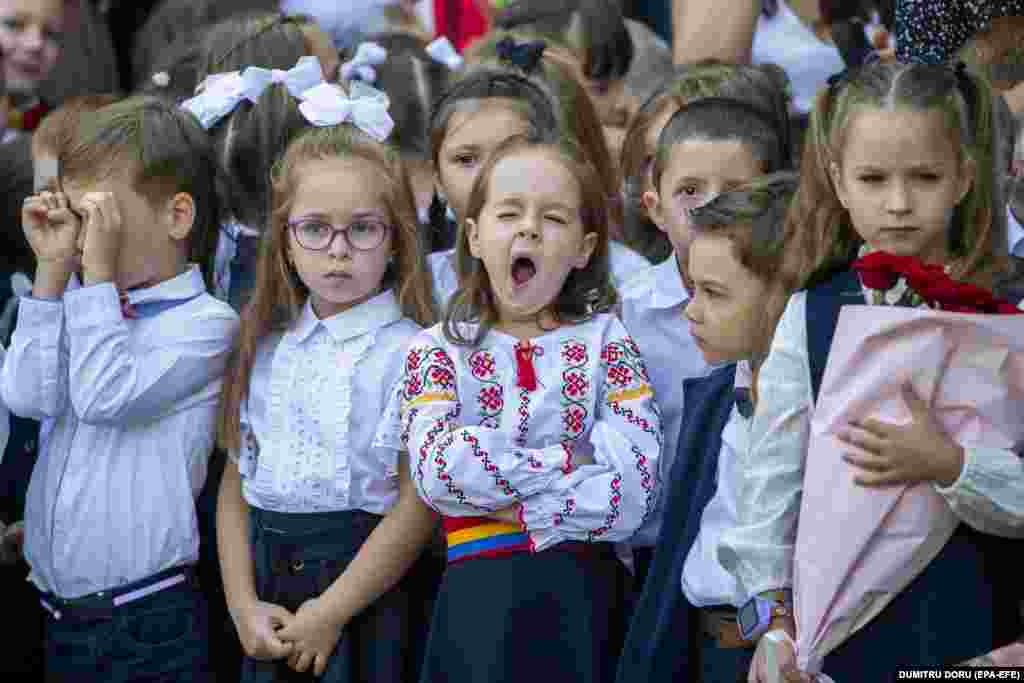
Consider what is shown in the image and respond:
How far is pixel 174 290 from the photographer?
3480 millimetres

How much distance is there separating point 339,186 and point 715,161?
868 mm

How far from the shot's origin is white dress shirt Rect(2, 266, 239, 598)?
3.30 m

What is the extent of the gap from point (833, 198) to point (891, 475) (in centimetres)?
59

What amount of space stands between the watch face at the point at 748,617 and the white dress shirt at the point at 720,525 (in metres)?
0.10

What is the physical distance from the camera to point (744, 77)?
3.97 meters

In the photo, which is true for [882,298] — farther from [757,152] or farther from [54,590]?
[54,590]

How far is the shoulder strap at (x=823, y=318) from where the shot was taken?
106 inches

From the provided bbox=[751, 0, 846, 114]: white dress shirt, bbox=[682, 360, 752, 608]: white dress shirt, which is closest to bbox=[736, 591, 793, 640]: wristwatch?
bbox=[682, 360, 752, 608]: white dress shirt

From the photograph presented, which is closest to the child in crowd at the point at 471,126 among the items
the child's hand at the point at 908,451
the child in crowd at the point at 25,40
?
the child's hand at the point at 908,451

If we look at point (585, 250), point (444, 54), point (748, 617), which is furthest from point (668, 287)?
point (444, 54)

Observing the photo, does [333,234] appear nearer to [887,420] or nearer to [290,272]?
[290,272]

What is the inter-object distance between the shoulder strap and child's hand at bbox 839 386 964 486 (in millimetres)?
158

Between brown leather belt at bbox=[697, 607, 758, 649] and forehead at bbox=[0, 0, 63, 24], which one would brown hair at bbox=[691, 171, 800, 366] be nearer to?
brown leather belt at bbox=[697, 607, 758, 649]

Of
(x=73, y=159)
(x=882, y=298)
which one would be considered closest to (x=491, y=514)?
(x=882, y=298)
